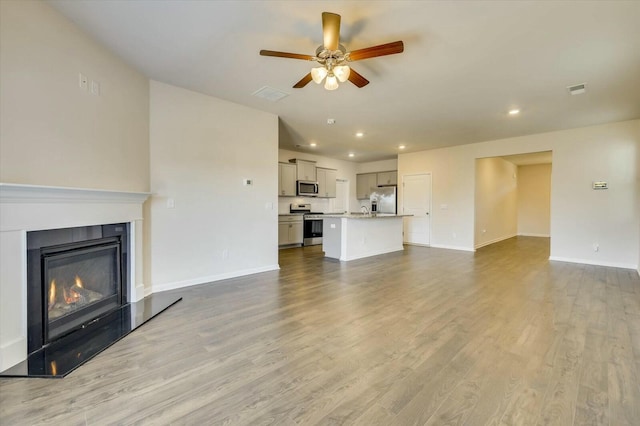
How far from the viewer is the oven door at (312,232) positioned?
7.71 m

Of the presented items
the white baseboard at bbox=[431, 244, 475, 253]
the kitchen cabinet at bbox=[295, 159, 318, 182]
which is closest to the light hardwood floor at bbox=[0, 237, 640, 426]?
the white baseboard at bbox=[431, 244, 475, 253]

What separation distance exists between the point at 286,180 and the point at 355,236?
260 centimetres

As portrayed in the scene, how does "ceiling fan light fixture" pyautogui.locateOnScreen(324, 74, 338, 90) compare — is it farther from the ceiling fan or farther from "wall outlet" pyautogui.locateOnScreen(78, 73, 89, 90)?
"wall outlet" pyautogui.locateOnScreen(78, 73, 89, 90)

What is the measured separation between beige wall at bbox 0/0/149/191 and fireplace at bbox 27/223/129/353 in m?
0.47

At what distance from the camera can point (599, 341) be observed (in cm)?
233

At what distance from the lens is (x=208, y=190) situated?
13.0 feet

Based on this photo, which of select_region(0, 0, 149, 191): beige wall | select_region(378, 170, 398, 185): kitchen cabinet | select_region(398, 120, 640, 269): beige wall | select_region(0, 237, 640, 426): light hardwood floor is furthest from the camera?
select_region(378, 170, 398, 185): kitchen cabinet

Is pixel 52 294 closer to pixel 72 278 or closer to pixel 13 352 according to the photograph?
pixel 72 278

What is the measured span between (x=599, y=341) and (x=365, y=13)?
330cm

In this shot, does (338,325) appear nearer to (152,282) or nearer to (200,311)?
(200,311)

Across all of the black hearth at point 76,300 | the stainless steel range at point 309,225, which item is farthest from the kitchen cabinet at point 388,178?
the black hearth at point 76,300

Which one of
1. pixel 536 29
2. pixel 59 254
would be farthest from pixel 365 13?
pixel 59 254

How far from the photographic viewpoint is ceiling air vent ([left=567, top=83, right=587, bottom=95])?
3.45 meters

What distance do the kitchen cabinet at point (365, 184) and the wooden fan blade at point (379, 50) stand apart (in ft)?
22.9
